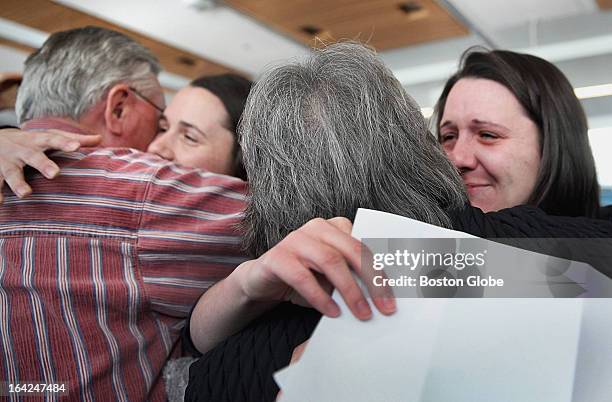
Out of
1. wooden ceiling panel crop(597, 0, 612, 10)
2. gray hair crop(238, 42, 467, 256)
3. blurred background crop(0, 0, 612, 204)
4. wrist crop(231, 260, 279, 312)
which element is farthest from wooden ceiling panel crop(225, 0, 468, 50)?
wrist crop(231, 260, 279, 312)

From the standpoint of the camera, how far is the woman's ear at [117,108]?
47.0 inches

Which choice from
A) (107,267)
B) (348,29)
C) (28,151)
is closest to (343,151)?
(107,267)

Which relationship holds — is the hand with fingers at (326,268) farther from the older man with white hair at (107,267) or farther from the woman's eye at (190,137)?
the woman's eye at (190,137)

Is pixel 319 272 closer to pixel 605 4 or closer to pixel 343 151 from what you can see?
pixel 343 151

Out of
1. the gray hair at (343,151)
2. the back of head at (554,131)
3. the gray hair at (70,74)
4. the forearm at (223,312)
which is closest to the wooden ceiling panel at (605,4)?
the back of head at (554,131)

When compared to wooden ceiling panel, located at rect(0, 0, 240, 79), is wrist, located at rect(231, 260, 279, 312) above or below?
below

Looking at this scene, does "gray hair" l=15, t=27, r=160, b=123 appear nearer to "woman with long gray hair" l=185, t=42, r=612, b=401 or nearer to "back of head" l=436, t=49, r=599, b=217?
"woman with long gray hair" l=185, t=42, r=612, b=401

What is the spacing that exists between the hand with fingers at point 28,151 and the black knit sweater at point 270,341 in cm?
38

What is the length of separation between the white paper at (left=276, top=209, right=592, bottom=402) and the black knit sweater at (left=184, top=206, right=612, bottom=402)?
0.13m

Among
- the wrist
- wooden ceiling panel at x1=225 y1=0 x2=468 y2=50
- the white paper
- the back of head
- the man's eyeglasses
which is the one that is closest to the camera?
the white paper

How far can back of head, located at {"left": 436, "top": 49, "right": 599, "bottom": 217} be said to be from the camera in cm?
112

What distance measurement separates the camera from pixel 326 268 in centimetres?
41

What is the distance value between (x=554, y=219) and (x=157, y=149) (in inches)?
35.6

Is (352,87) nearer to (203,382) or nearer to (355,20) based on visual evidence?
(203,382)
